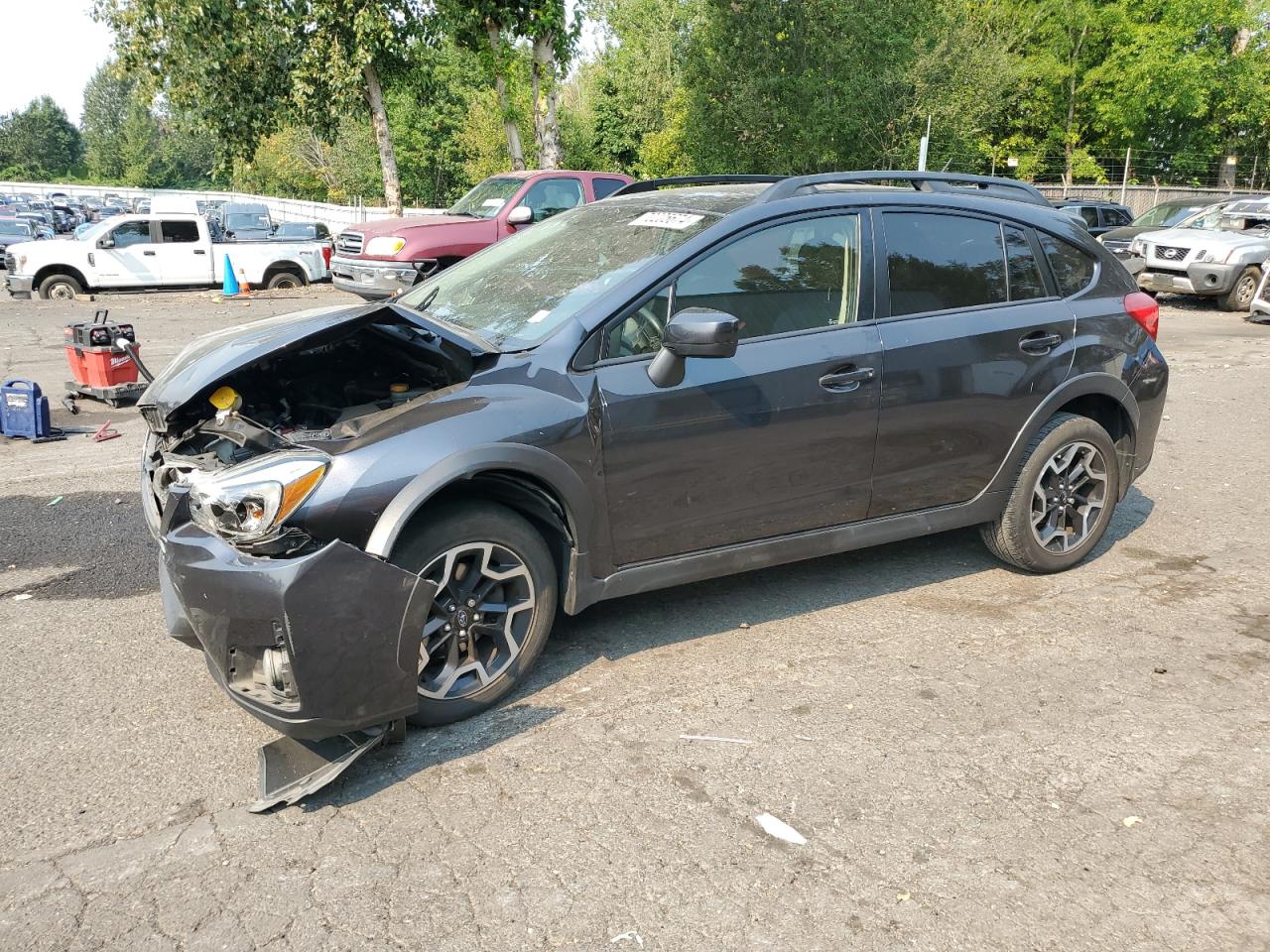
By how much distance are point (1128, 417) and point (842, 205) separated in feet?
6.32

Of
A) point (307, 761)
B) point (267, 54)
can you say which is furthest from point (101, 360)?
point (267, 54)

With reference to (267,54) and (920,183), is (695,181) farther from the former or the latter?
(267,54)

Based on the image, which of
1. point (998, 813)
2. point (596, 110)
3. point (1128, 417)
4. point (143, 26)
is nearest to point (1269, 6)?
point (596, 110)

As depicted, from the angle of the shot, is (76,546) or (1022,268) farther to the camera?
(76,546)

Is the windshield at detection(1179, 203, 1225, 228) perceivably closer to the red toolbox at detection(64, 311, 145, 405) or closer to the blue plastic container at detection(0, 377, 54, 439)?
the red toolbox at detection(64, 311, 145, 405)

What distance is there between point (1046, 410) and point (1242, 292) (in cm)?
1531

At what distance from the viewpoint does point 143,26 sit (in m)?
22.3

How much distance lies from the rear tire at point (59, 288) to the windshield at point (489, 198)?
778 cm

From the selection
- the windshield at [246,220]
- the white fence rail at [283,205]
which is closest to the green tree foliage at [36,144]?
the white fence rail at [283,205]

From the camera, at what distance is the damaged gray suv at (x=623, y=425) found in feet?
10.5

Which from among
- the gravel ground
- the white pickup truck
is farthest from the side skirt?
the white pickup truck

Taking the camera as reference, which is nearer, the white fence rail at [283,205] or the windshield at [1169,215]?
the windshield at [1169,215]

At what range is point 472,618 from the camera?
3613mm

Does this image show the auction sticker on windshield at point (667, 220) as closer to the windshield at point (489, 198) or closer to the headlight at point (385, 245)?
the headlight at point (385, 245)
